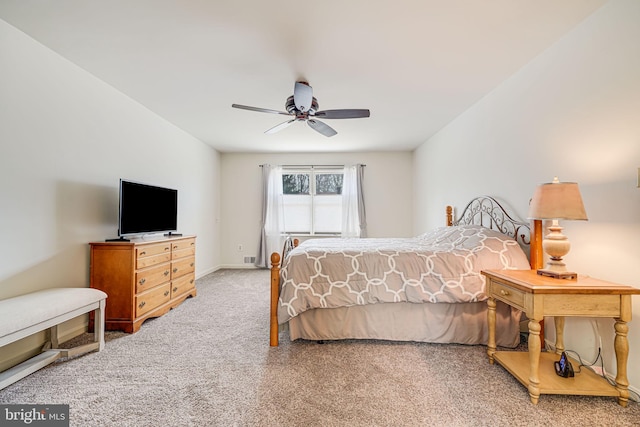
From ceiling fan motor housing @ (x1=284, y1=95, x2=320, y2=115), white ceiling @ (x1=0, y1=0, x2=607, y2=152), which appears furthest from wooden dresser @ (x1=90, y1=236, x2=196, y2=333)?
ceiling fan motor housing @ (x1=284, y1=95, x2=320, y2=115)

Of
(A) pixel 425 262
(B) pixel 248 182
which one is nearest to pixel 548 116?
(A) pixel 425 262

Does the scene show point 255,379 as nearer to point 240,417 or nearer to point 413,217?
point 240,417

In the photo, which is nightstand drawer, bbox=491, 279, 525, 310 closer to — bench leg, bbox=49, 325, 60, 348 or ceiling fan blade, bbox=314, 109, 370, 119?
ceiling fan blade, bbox=314, 109, 370, 119

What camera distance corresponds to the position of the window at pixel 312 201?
19.1ft

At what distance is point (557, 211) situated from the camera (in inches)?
66.5

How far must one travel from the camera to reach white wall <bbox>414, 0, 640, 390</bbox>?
1.66 meters

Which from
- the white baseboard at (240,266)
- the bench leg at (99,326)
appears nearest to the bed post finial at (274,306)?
the bench leg at (99,326)

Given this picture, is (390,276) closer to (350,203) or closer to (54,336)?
(54,336)

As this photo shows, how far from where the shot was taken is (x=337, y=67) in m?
2.49

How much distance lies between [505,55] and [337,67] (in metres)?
1.40

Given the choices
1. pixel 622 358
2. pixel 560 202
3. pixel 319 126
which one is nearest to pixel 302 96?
pixel 319 126

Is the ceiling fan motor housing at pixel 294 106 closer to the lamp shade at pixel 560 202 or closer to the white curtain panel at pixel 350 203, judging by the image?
the lamp shade at pixel 560 202

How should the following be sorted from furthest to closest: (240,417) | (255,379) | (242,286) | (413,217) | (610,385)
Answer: (413,217)
(242,286)
(255,379)
(610,385)
(240,417)

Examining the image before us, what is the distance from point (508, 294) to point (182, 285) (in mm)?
3418
